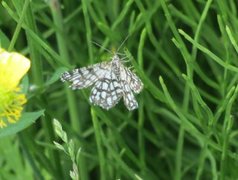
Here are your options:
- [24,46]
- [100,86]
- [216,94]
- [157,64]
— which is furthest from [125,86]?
[24,46]

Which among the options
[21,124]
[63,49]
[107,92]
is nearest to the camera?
[21,124]

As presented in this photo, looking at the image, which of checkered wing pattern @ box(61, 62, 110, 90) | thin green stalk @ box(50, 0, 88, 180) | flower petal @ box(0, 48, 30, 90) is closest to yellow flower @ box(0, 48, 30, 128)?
flower petal @ box(0, 48, 30, 90)

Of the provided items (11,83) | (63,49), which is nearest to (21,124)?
(11,83)

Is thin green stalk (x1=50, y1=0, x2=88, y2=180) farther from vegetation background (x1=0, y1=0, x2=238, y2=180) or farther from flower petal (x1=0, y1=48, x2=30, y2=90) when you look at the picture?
flower petal (x1=0, y1=48, x2=30, y2=90)

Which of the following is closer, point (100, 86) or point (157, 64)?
point (100, 86)

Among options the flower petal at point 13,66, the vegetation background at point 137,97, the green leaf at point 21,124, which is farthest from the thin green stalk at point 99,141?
the flower petal at point 13,66

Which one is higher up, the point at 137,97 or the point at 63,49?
the point at 63,49

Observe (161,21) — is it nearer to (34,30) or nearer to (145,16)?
(145,16)

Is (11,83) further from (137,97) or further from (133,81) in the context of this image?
(137,97)
